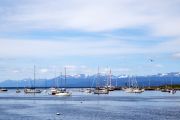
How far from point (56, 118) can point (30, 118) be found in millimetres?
5660

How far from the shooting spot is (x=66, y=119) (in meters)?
93.7

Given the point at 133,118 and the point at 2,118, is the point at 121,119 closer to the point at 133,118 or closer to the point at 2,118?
the point at 133,118

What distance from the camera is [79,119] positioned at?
9381 centimetres

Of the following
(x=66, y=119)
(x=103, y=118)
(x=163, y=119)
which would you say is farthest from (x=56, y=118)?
(x=163, y=119)

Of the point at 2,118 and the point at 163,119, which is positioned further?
the point at 2,118

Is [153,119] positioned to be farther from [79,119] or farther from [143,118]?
[79,119]

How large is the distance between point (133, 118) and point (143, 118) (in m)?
2.24

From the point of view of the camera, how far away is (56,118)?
315 ft

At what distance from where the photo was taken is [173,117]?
9538 centimetres

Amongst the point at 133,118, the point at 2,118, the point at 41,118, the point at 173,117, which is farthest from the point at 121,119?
the point at 2,118

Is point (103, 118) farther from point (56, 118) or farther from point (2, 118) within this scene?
point (2, 118)

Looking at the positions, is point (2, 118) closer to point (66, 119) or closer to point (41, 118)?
point (41, 118)

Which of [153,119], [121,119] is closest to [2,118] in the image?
[121,119]

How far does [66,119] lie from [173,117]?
2297cm
